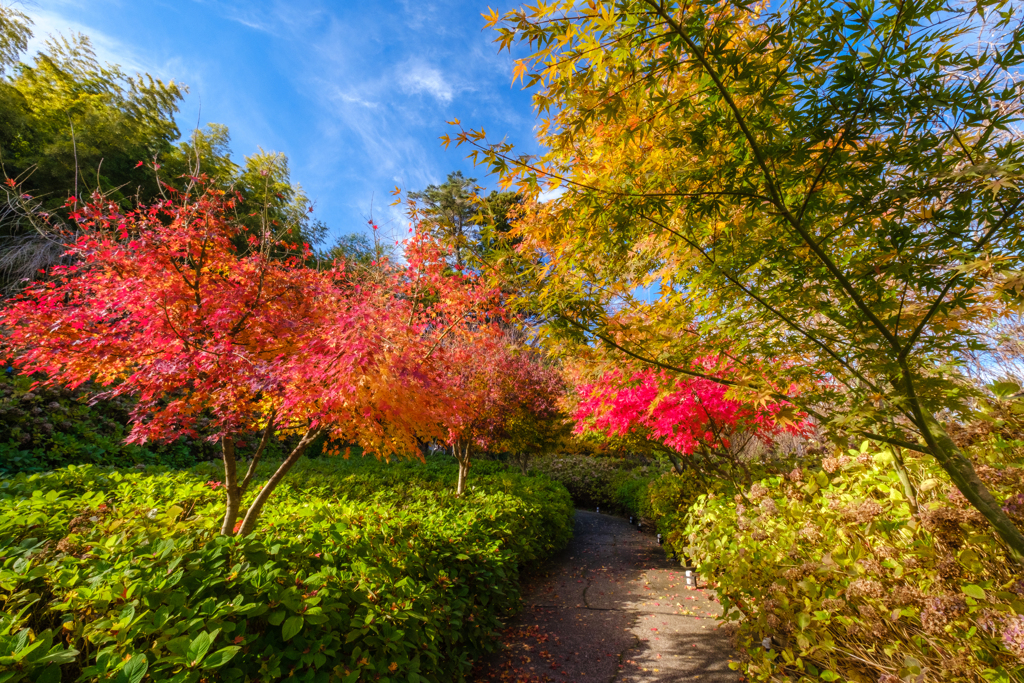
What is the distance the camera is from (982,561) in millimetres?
2080

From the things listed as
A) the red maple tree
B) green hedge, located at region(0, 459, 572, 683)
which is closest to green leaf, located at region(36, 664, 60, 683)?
green hedge, located at region(0, 459, 572, 683)

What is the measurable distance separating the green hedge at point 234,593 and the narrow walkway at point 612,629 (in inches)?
16.7

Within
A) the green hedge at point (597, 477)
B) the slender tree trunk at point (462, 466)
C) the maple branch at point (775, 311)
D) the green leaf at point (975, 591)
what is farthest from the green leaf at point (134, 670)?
the green hedge at point (597, 477)

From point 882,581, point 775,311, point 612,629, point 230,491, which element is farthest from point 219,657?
point 612,629

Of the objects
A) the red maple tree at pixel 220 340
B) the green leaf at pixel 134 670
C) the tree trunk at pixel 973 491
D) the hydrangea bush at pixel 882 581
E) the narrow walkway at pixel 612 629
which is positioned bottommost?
the narrow walkway at pixel 612 629

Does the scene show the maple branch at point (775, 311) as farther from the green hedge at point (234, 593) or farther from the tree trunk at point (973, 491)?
the green hedge at point (234, 593)

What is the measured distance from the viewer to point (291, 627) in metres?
1.81

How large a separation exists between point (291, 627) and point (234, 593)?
39cm

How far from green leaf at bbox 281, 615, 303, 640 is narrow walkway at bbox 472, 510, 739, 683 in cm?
228

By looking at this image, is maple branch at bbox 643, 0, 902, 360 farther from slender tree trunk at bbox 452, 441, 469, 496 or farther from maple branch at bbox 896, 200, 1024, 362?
slender tree trunk at bbox 452, 441, 469, 496

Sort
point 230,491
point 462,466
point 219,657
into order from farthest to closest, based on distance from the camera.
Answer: point 462,466
point 230,491
point 219,657

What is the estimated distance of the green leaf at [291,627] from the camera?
5.84 ft

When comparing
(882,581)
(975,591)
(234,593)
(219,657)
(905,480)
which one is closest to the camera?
(219,657)

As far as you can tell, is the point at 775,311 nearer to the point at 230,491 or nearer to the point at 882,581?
the point at 882,581
